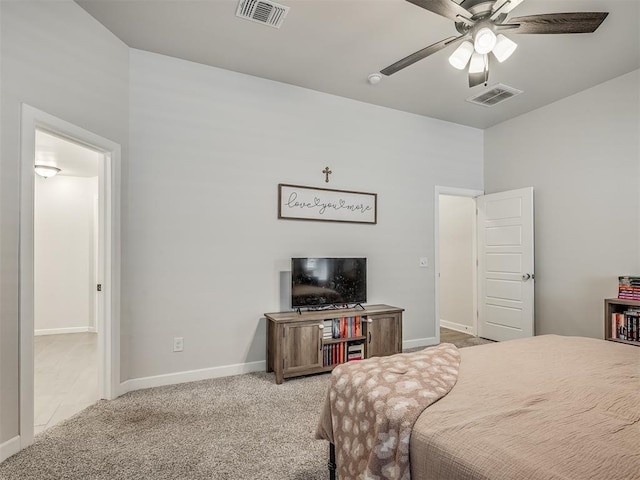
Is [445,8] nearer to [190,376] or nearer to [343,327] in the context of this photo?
[343,327]

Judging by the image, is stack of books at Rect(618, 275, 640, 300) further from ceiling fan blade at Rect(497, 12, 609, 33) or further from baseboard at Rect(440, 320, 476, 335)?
ceiling fan blade at Rect(497, 12, 609, 33)

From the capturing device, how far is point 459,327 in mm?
5539

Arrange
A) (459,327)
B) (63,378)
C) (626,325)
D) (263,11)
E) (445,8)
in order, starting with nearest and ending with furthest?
(445,8) < (263,11) < (626,325) < (63,378) < (459,327)

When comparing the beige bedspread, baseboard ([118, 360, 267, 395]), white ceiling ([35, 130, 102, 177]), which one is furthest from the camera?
white ceiling ([35, 130, 102, 177])

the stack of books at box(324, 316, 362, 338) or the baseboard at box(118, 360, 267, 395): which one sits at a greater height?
the stack of books at box(324, 316, 362, 338)

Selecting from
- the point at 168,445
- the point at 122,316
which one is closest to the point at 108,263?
the point at 122,316

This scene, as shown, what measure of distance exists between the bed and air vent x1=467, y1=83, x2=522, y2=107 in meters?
3.07

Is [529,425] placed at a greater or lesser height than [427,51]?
lesser

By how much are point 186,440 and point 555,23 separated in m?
3.40

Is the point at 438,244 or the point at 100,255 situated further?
the point at 438,244

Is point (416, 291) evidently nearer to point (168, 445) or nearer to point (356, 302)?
point (356, 302)

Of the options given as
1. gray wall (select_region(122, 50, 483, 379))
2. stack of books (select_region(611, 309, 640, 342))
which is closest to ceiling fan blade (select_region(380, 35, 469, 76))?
gray wall (select_region(122, 50, 483, 379))

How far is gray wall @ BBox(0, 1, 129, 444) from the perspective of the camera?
2.10 metres

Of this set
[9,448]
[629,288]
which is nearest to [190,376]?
[9,448]
